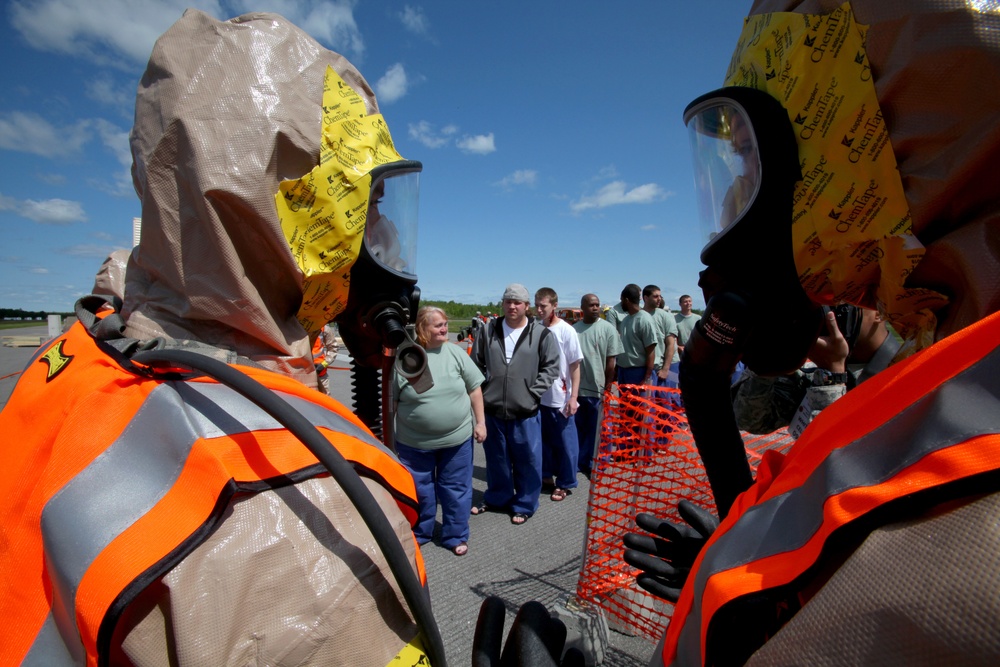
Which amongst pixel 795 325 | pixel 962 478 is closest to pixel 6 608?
pixel 962 478

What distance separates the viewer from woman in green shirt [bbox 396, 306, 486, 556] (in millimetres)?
4441

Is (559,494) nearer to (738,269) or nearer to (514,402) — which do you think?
→ (514,402)

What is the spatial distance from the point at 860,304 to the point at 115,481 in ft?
4.75

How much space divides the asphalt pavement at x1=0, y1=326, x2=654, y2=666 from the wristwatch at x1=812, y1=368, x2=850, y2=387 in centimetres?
209

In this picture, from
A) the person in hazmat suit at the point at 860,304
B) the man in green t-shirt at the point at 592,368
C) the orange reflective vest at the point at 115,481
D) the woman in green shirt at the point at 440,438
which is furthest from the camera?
the man in green t-shirt at the point at 592,368

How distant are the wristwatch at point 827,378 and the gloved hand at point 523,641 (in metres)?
1.93

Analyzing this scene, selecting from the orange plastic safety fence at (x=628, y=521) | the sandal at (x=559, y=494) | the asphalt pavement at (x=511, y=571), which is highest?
the orange plastic safety fence at (x=628, y=521)

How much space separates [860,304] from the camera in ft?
3.73

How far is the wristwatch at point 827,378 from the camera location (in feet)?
7.57

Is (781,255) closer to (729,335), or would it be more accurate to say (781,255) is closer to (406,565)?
(729,335)

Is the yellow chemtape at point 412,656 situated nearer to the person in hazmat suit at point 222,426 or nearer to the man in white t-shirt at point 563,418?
the person in hazmat suit at point 222,426

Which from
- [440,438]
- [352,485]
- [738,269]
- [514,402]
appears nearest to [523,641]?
[352,485]

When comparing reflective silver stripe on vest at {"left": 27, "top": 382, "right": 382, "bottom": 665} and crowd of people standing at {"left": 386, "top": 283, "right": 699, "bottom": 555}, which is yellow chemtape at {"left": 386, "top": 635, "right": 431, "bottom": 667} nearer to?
reflective silver stripe on vest at {"left": 27, "top": 382, "right": 382, "bottom": 665}

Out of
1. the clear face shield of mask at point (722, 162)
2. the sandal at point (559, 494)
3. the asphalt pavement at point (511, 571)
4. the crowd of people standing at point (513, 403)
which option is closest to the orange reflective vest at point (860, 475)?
the clear face shield of mask at point (722, 162)
